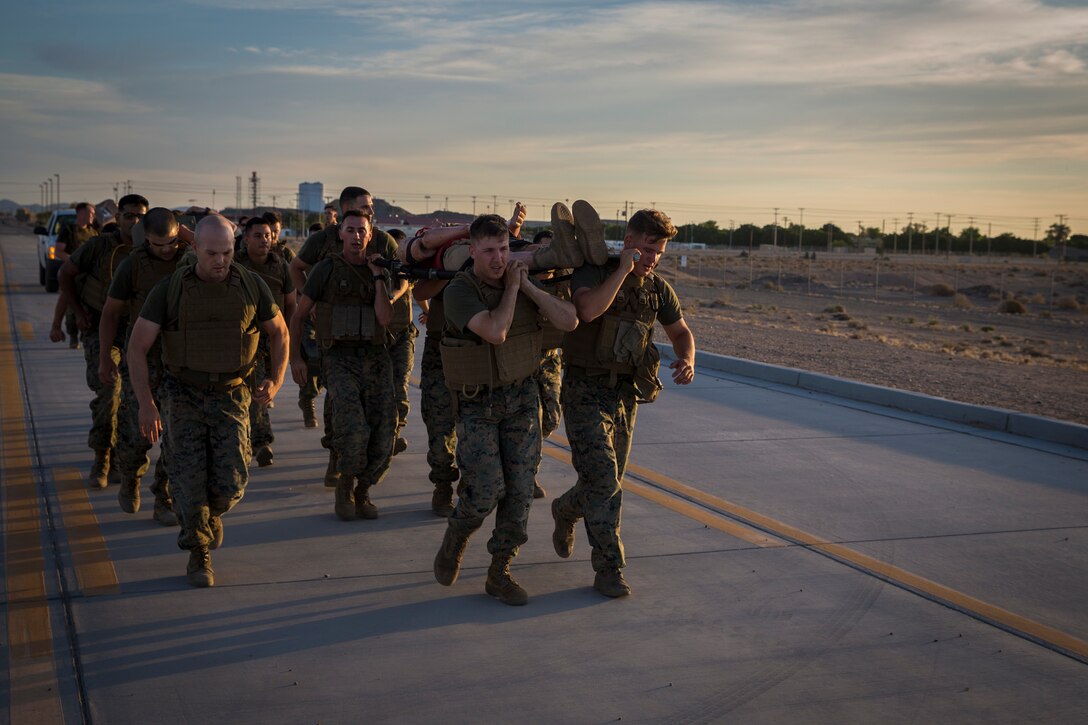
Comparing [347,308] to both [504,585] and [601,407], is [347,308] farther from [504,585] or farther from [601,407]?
[504,585]

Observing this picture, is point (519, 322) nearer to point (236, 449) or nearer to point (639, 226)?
point (639, 226)

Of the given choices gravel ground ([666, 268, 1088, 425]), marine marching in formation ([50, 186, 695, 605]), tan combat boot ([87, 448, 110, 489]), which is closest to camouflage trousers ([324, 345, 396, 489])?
marine marching in formation ([50, 186, 695, 605])

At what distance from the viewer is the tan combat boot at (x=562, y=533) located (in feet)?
20.4

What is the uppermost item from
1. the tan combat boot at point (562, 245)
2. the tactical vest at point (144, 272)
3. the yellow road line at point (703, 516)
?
the tan combat boot at point (562, 245)

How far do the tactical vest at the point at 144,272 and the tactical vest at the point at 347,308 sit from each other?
995 millimetres

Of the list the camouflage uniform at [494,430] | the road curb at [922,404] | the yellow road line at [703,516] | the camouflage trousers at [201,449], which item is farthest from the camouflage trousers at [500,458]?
the road curb at [922,404]

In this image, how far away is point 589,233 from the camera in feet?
18.4

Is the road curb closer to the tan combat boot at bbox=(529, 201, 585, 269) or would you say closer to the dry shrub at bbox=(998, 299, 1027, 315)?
the tan combat boot at bbox=(529, 201, 585, 269)

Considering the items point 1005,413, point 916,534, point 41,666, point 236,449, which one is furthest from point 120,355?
point 1005,413

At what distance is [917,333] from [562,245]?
23.0 meters

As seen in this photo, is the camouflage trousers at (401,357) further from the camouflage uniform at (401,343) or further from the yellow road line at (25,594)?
the yellow road line at (25,594)

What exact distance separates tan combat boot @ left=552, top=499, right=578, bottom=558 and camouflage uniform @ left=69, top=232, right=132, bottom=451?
376 cm

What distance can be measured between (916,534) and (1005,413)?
4380mm

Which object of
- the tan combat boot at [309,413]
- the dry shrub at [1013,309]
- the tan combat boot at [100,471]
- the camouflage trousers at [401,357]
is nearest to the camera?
the camouflage trousers at [401,357]
